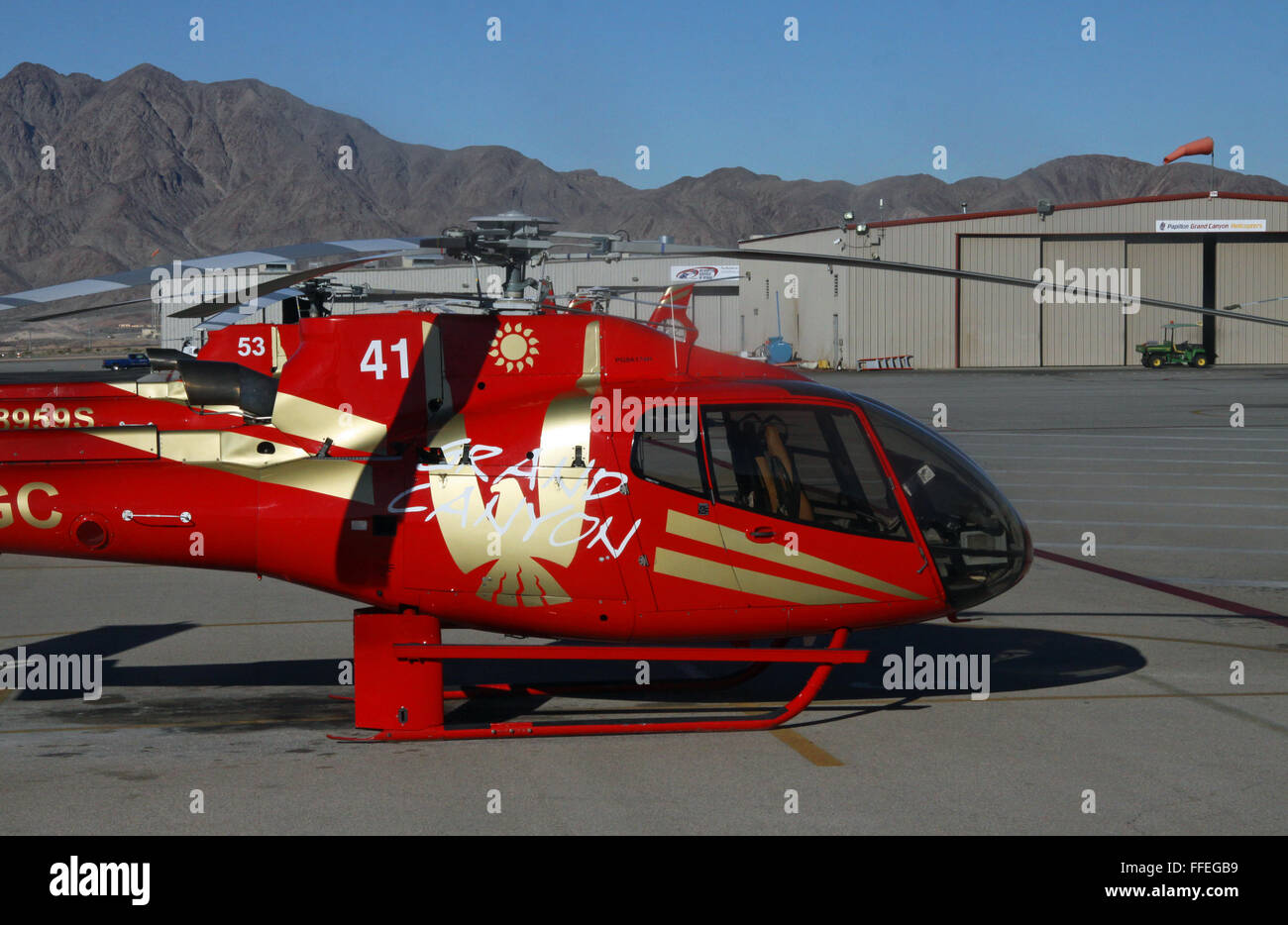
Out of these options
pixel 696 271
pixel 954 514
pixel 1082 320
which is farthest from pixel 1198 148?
pixel 696 271

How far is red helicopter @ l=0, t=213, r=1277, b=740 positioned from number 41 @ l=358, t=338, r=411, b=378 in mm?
16

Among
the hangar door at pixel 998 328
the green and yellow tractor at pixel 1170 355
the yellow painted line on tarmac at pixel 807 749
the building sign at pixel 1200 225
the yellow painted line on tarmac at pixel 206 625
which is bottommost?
the yellow painted line on tarmac at pixel 807 749

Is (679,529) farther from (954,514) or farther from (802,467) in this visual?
(954,514)

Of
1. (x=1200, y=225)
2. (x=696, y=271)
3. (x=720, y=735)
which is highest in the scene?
(x=1200, y=225)

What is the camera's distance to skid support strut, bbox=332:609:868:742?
7.57 meters

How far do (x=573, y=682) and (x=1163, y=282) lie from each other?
201ft

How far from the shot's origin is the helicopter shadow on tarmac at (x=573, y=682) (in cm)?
832

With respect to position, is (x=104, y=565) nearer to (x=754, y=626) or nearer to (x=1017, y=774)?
(x=754, y=626)

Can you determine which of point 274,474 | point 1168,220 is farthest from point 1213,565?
point 1168,220

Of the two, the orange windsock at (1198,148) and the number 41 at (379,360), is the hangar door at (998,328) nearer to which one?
the orange windsock at (1198,148)

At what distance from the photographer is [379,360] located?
8156 millimetres

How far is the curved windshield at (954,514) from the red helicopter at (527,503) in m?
0.01

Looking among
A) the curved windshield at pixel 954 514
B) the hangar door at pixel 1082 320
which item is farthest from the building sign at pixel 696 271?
the curved windshield at pixel 954 514

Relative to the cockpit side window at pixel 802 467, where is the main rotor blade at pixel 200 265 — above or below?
above
